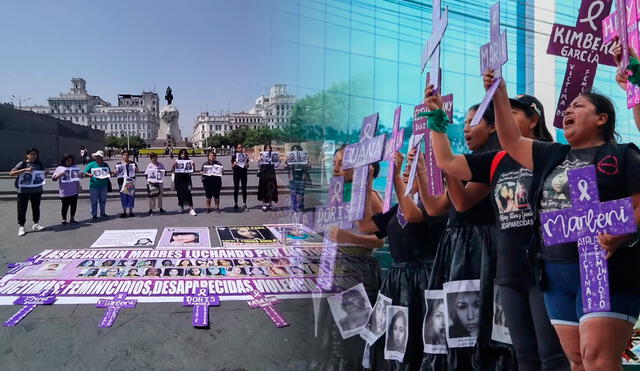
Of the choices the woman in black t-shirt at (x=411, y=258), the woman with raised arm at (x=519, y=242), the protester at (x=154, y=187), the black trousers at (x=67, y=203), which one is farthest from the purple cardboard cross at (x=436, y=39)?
the protester at (x=154, y=187)

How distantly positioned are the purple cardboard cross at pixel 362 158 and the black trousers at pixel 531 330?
781mm

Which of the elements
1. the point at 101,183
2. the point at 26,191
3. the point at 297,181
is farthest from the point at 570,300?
the point at 101,183

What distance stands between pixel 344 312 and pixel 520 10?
5.55 feet

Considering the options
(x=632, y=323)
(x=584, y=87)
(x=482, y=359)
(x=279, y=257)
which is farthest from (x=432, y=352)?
(x=279, y=257)

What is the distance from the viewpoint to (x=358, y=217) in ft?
7.23

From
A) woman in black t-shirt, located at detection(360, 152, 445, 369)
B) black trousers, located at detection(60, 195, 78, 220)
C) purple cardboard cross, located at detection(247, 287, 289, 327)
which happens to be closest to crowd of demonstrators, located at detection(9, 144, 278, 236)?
black trousers, located at detection(60, 195, 78, 220)

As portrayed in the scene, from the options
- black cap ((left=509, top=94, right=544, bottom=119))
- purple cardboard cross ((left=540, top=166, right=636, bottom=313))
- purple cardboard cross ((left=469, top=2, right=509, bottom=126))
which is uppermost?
purple cardboard cross ((left=469, top=2, right=509, bottom=126))

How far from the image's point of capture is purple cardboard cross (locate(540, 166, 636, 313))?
1.24 meters

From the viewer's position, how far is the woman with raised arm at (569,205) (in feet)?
4.20

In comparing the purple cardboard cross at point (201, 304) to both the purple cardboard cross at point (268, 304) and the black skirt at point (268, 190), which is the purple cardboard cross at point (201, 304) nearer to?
the purple cardboard cross at point (268, 304)

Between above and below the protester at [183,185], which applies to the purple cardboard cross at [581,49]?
above

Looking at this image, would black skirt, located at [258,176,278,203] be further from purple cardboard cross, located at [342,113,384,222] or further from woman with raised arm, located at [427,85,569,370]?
woman with raised arm, located at [427,85,569,370]

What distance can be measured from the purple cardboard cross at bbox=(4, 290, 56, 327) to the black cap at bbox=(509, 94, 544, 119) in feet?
13.6

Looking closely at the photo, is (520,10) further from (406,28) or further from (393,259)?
(393,259)
